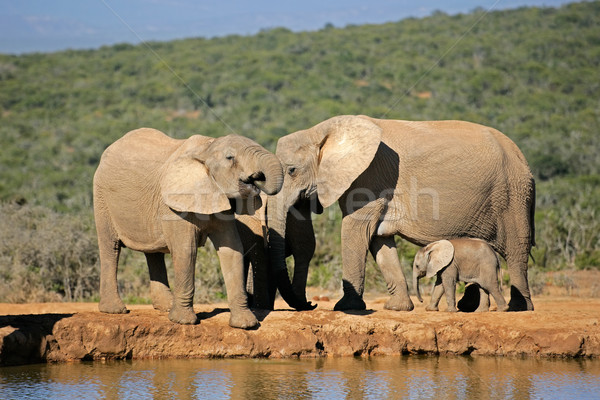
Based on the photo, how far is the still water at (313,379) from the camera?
7.97m

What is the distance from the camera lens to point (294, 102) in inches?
1775

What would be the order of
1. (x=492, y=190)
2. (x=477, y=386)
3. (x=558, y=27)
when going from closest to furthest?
1. (x=477, y=386)
2. (x=492, y=190)
3. (x=558, y=27)

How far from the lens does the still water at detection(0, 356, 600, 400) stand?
797 centimetres

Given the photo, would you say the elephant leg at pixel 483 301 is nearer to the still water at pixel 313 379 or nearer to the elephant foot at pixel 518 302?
the elephant foot at pixel 518 302

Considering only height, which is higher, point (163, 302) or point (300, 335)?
point (163, 302)

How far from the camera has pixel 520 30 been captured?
59.5 meters

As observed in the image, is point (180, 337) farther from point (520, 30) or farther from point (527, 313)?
point (520, 30)

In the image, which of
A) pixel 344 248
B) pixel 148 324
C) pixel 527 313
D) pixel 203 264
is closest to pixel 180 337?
pixel 148 324

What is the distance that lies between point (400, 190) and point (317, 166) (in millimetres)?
977

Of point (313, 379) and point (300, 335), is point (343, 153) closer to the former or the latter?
point (300, 335)

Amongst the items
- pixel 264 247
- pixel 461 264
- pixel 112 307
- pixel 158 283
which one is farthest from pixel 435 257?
pixel 112 307

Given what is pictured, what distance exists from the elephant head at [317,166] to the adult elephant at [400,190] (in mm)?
11

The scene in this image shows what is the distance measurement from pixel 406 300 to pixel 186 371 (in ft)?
9.71

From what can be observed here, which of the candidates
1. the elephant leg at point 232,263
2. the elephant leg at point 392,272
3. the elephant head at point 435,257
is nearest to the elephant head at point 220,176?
the elephant leg at point 232,263
